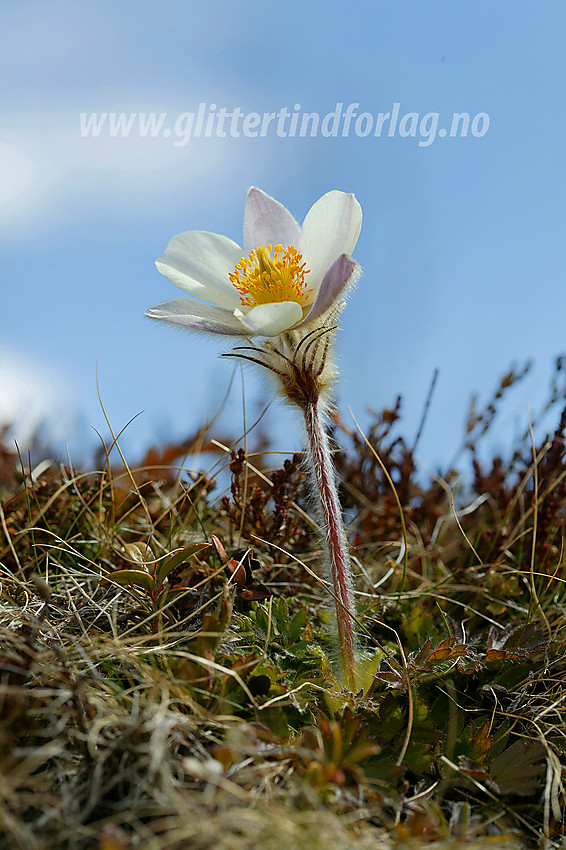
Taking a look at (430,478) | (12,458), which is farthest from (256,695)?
(12,458)

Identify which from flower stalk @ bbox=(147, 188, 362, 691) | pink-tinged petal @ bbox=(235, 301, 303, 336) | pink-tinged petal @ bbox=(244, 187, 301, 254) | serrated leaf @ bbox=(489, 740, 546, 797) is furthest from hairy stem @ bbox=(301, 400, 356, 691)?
pink-tinged petal @ bbox=(244, 187, 301, 254)

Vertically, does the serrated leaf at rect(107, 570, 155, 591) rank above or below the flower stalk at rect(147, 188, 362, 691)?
below

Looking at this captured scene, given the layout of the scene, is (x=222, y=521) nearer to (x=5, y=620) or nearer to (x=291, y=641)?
(x=291, y=641)

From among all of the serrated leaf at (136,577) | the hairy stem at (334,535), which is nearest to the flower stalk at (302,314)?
the hairy stem at (334,535)

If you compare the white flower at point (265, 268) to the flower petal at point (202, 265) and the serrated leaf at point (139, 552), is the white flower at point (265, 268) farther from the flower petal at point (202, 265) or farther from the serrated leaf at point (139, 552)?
the serrated leaf at point (139, 552)

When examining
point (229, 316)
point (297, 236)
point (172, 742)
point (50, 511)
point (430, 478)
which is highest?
point (297, 236)

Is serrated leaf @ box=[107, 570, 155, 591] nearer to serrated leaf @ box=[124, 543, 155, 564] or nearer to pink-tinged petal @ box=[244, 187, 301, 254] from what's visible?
serrated leaf @ box=[124, 543, 155, 564]
